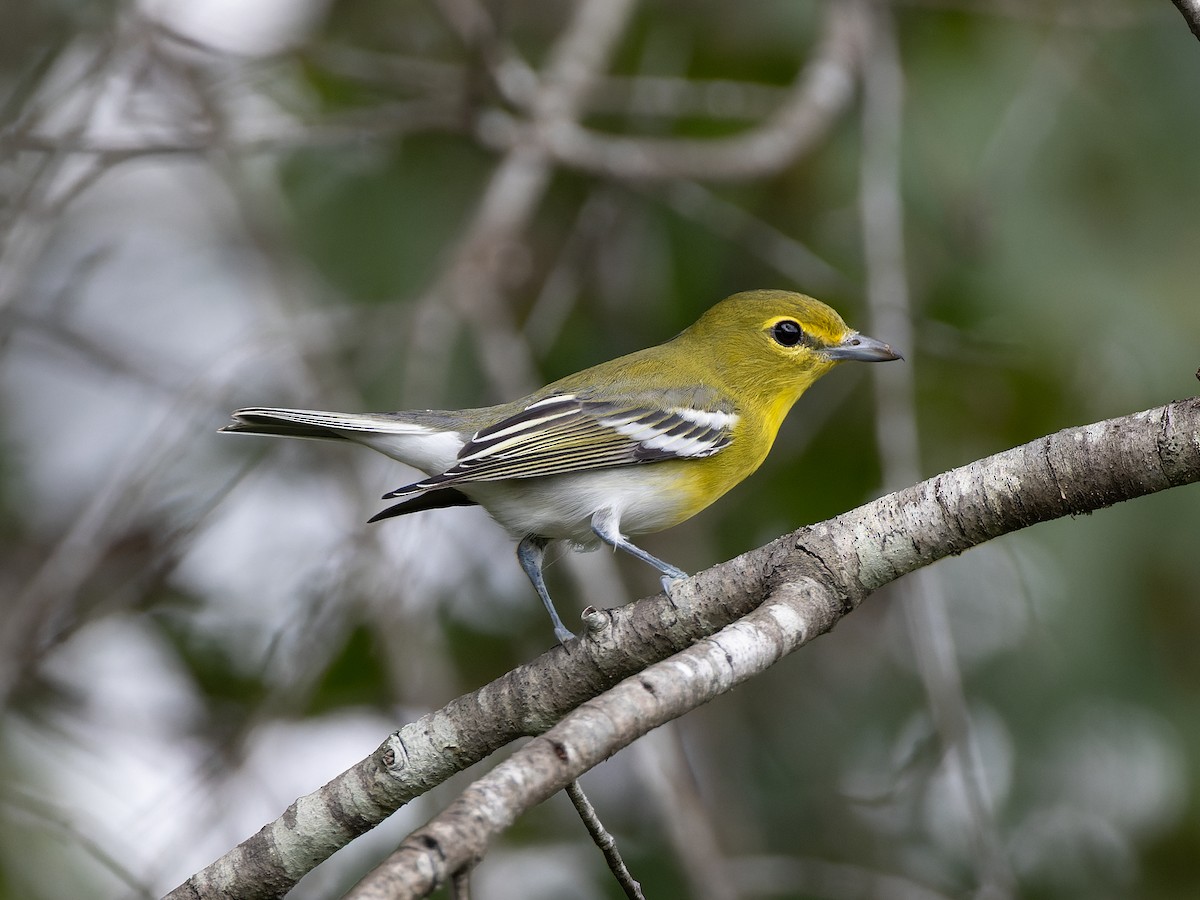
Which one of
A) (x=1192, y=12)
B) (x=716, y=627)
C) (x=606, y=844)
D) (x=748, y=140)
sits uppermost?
(x=748, y=140)

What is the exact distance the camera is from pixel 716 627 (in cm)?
251

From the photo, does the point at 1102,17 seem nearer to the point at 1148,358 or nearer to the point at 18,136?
the point at 1148,358

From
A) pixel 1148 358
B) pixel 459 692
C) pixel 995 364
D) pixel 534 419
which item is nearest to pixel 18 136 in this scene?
pixel 534 419

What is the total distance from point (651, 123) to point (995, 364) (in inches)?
78.9

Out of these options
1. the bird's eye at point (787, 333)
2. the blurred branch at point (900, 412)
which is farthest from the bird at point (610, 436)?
the blurred branch at point (900, 412)

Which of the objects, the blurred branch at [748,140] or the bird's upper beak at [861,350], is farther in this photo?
the blurred branch at [748,140]

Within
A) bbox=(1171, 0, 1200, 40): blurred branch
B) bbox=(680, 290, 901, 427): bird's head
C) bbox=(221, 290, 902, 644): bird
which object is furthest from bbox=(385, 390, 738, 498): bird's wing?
bbox=(1171, 0, 1200, 40): blurred branch

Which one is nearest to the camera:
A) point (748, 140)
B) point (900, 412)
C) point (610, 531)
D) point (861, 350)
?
point (610, 531)

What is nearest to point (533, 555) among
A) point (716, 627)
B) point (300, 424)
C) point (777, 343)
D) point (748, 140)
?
point (300, 424)

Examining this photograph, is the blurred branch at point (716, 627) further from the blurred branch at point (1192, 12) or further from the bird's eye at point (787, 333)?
the bird's eye at point (787, 333)

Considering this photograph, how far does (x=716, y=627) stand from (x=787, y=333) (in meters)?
2.08

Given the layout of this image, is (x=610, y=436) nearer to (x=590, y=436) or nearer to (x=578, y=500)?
(x=590, y=436)

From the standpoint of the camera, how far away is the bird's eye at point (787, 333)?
14.3 feet

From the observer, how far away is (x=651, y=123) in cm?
555
